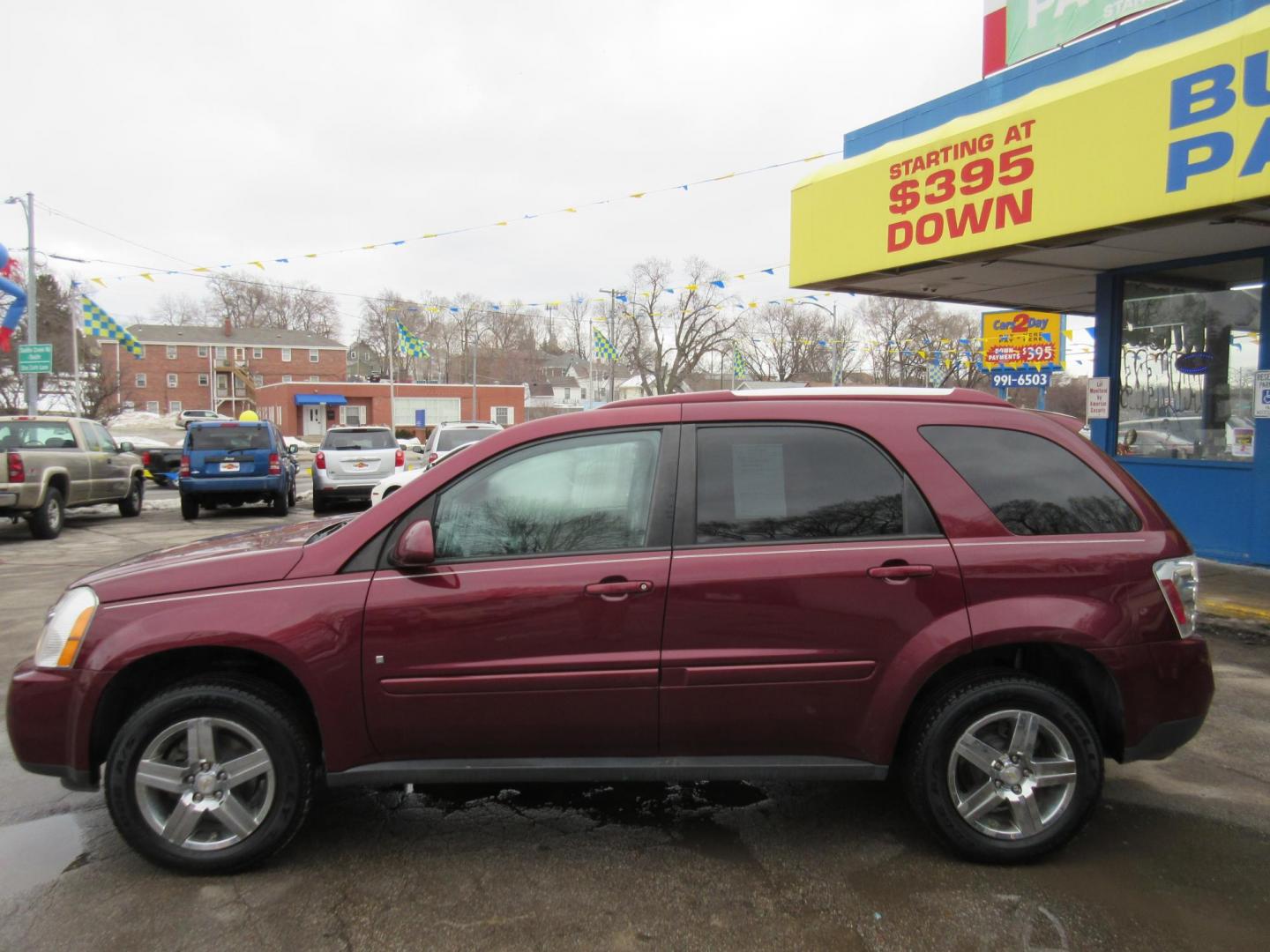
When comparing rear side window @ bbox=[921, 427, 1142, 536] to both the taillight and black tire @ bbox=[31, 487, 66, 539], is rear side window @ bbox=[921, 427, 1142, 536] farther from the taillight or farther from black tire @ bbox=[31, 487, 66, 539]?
black tire @ bbox=[31, 487, 66, 539]

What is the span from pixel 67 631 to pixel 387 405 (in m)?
64.4

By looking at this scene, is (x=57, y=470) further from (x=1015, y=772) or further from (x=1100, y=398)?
(x=1100, y=398)

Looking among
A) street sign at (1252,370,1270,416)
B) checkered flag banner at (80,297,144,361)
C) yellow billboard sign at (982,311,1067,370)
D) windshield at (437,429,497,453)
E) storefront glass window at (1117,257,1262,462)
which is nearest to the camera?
street sign at (1252,370,1270,416)

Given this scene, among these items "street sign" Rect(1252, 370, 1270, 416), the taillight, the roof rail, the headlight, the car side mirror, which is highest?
"street sign" Rect(1252, 370, 1270, 416)

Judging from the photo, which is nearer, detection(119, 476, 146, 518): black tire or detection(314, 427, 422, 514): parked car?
detection(119, 476, 146, 518): black tire

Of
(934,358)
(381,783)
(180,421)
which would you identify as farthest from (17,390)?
(381,783)

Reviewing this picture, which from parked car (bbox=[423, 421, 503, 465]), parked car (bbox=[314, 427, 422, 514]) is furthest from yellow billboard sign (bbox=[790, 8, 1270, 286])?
parked car (bbox=[314, 427, 422, 514])

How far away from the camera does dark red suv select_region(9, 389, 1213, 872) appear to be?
121 inches

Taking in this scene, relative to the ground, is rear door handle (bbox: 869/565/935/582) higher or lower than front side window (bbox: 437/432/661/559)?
lower

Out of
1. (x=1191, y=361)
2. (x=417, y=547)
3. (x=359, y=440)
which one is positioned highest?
(x=1191, y=361)

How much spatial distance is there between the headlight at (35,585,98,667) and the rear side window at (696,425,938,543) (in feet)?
7.42

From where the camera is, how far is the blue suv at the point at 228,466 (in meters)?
14.4

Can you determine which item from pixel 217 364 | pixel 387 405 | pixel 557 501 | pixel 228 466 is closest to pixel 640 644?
pixel 557 501

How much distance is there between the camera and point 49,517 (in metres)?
12.1
